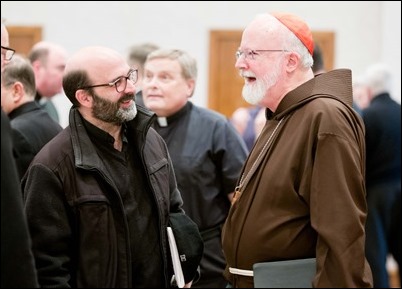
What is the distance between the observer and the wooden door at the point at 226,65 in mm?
8773

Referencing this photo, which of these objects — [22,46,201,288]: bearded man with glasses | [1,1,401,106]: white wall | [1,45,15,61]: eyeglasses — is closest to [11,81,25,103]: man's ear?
[22,46,201,288]: bearded man with glasses

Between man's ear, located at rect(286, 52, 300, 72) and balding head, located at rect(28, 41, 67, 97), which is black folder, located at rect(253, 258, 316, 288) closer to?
man's ear, located at rect(286, 52, 300, 72)

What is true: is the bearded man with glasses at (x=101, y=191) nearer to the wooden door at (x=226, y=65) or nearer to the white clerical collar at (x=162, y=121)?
the white clerical collar at (x=162, y=121)

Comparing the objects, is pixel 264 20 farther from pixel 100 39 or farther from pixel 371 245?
pixel 100 39

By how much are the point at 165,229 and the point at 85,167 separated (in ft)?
1.64

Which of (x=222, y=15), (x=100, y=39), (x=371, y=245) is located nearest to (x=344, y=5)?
(x=222, y=15)

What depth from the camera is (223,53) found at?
8.94 meters

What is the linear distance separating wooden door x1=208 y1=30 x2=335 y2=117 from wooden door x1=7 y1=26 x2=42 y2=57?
6.76 ft

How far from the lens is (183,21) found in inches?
342

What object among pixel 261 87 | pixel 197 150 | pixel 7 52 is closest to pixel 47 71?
pixel 197 150

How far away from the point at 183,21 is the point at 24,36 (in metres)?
1.91

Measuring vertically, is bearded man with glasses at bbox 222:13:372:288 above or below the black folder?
above

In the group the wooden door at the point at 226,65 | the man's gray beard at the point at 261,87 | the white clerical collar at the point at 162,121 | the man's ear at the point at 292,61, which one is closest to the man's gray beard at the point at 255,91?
the man's gray beard at the point at 261,87

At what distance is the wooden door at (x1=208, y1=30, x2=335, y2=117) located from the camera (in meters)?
8.77
